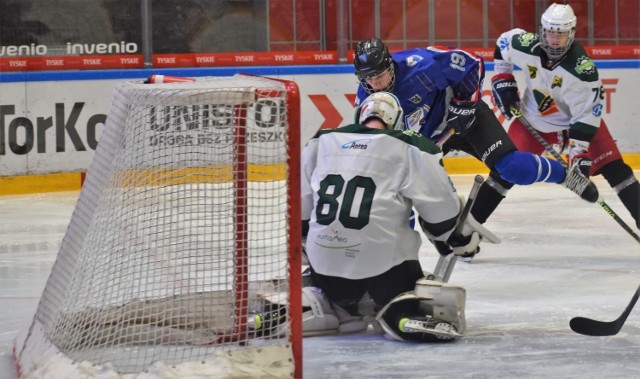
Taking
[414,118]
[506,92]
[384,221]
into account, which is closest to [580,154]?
[506,92]

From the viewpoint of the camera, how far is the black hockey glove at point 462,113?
16.7 feet

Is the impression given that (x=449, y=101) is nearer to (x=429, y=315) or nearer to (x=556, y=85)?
(x=556, y=85)

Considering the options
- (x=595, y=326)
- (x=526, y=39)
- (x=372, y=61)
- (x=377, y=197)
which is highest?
(x=526, y=39)

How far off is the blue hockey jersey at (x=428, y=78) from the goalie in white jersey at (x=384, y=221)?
1.16 m

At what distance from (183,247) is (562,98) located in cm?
262

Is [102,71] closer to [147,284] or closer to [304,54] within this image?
[304,54]

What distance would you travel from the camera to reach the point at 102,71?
7.95 meters

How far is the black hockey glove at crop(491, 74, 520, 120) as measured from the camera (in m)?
5.91

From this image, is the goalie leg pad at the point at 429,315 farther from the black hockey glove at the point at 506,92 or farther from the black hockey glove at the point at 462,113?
the black hockey glove at the point at 506,92

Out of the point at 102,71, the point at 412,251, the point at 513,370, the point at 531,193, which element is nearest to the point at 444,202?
the point at 412,251

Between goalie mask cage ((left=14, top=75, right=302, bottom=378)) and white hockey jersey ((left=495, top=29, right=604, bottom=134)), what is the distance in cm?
237

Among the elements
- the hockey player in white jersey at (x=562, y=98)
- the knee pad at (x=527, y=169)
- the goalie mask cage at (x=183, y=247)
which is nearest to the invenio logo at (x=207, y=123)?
the goalie mask cage at (x=183, y=247)

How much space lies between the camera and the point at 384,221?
12.4ft

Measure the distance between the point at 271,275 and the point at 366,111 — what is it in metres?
0.65
